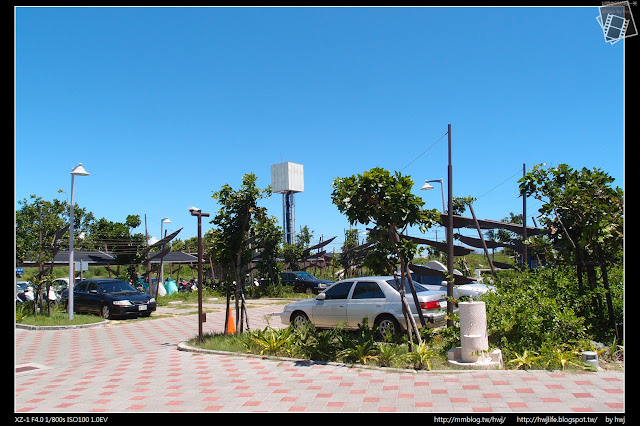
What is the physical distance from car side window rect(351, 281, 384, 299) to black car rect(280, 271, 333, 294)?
17.6m

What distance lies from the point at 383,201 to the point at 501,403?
158 inches

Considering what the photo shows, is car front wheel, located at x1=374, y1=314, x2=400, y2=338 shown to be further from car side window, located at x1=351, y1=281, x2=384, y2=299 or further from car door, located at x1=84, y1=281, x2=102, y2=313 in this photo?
car door, located at x1=84, y1=281, x2=102, y2=313

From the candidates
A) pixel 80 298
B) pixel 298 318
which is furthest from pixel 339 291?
pixel 80 298

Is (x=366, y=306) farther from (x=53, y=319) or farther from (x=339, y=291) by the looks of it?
(x=53, y=319)

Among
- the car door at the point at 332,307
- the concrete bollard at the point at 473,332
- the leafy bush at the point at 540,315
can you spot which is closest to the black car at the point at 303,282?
the car door at the point at 332,307

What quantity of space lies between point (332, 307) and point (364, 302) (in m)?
0.94

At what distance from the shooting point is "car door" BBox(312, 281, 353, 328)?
1116 cm

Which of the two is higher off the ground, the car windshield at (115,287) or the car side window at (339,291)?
the car side window at (339,291)

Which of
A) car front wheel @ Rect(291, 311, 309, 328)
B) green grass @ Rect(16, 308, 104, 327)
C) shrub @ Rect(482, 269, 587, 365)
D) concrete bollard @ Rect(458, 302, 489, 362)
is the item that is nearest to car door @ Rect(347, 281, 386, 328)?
car front wheel @ Rect(291, 311, 309, 328)

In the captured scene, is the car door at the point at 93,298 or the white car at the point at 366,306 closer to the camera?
the white car at the point at 366,306

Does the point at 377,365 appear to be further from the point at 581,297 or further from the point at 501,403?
the point at 581,297

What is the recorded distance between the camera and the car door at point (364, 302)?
34.6 ft

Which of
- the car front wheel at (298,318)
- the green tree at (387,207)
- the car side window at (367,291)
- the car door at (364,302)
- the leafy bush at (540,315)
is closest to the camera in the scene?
the leafy bush at (540,315)

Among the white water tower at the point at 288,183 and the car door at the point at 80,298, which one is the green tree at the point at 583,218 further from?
the white water tower at the point at 288,183
